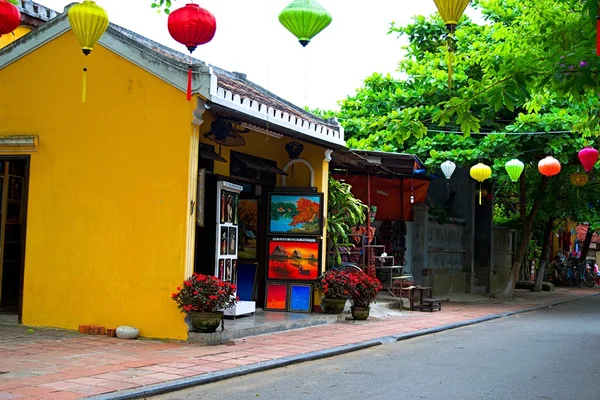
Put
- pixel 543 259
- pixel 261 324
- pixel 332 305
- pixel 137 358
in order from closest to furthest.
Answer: pixel 137 358, pixel 261 324, pixel 332 305, pixel 543 259

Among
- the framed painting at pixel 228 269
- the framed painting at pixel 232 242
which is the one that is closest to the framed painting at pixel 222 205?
the framed painting at pixel 232 242

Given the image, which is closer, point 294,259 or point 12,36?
point 294,259

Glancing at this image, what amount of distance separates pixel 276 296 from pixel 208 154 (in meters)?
3.41

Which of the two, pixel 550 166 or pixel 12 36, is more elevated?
pixel 12 36

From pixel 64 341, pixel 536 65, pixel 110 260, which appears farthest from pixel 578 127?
pixel 64 341

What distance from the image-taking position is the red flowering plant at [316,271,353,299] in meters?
13.0

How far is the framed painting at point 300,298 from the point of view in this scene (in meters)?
13.2

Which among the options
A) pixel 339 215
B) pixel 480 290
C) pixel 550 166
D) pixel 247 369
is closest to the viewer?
pixel 247 369

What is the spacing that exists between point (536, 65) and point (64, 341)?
23.7 ft

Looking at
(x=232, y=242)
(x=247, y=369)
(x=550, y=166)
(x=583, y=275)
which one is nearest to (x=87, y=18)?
(x=247, y=369)

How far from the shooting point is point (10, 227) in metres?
12.8

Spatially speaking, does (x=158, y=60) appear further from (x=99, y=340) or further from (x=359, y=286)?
(x=359, y=286)

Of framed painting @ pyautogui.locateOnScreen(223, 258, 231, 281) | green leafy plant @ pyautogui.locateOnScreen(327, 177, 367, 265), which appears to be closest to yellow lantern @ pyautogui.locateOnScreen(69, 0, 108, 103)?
framed painting @ pyautogui.locateOnScreen(223, 258, 231, 281)

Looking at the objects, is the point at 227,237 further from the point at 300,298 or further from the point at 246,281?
the point at 300,298
